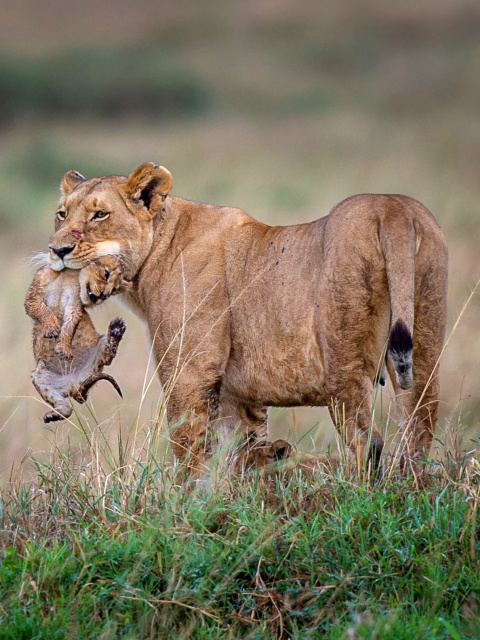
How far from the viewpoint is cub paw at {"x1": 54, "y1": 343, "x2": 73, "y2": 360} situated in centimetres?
474

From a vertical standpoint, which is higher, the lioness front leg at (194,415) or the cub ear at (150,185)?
the cub ear at (150,185)

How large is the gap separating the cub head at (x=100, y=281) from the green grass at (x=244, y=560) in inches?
35.6

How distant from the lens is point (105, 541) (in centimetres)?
377

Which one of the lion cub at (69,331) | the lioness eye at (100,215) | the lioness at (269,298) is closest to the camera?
the lioness at (269,298)

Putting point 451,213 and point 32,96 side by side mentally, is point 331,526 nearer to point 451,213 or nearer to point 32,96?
point 451,213

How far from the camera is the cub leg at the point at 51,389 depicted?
15.3ft

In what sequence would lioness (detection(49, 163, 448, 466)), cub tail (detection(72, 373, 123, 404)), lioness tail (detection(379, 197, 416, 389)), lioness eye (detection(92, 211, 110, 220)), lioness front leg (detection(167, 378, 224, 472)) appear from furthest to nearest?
lioness eye (detection(92, 211, 110, 220)) → lioness front leg (detection(167, 378, 224, 472)) → cub tail (detection(72, 373, 123, 404)) → lioness (detection(49, 163, 448, 466)) → lioness tail (detection(379, 197, 416, 389))

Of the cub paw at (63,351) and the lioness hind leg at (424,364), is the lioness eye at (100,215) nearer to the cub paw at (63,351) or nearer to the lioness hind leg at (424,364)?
the cub paw at (63,351)

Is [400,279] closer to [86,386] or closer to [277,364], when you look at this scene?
[277,364]

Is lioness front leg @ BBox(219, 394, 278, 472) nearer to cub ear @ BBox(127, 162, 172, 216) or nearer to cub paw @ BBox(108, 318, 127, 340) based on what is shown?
cub paw @ BBox(108, 318, 127, 340)

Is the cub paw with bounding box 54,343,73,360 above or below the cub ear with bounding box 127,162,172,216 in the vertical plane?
below

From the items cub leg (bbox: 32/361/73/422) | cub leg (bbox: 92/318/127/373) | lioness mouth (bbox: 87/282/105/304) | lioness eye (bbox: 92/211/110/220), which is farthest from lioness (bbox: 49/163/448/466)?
cub leg (bbox: 32/361/73/422)

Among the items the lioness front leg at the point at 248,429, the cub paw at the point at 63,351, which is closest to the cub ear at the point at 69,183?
the cub paw at the point at 63,351

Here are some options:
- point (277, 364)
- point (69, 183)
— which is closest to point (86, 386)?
point (277, 364)
